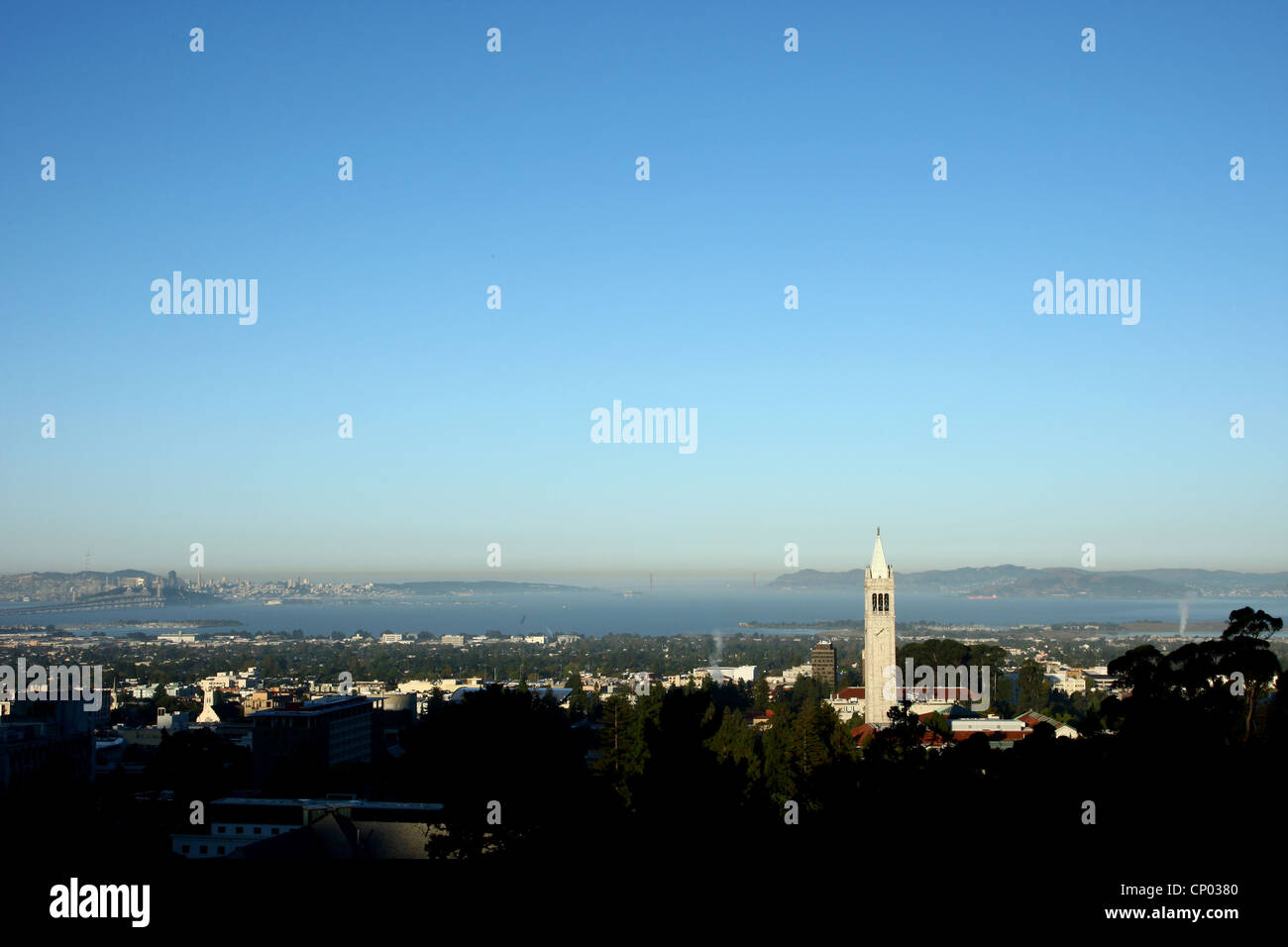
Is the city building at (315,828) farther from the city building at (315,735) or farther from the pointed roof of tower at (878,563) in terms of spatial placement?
the pointed roof of tower at (878,563)

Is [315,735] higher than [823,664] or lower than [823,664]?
higher

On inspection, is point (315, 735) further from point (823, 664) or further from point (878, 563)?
point (823, 664)

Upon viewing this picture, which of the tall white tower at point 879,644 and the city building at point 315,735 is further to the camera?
the tall white tower at point 879,644

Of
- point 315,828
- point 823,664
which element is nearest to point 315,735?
point 315,828

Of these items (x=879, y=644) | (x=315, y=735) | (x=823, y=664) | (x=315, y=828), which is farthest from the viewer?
(x=823, y=664)

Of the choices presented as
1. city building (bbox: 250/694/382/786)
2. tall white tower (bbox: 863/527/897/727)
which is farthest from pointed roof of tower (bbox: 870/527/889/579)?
city building (bbox: 250/694/382/786)

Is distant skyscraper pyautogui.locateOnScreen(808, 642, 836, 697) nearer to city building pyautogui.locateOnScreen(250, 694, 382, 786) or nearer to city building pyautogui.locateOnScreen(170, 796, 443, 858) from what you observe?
city building pyautogui.locateOnScreen(250, 694, 382, 786)

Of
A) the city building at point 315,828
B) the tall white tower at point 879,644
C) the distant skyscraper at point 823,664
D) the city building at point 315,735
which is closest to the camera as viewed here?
the city building at point 315,828

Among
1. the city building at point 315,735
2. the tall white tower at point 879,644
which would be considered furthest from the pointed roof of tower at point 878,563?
the city building at point 315,735

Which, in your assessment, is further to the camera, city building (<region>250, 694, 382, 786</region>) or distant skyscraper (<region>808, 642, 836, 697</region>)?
distant skyscraper (<region>808, 642, 836, 697</region>)

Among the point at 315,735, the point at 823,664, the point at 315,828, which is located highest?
the point at 315,828
